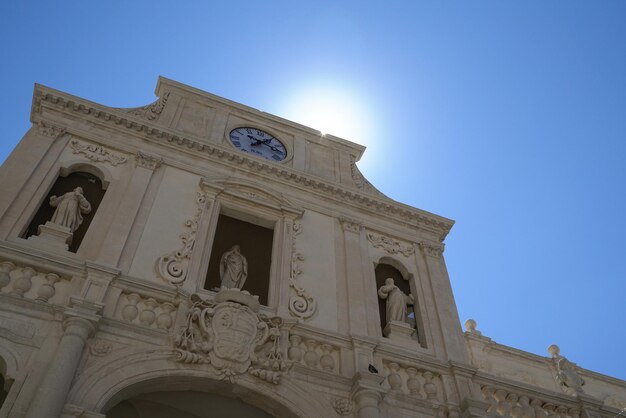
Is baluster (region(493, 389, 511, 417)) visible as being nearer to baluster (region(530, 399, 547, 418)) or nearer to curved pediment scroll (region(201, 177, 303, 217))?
baluster (region(530, 399, 547, 418))

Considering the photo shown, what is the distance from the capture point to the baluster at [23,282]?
8.94m

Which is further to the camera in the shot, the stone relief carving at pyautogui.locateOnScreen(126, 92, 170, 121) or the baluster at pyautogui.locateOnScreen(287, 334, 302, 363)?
the stone relief carving at pyautogui.locateOnScreen(126, 92, 170, 121)

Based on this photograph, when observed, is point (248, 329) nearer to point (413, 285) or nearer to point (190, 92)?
point (413, 285)

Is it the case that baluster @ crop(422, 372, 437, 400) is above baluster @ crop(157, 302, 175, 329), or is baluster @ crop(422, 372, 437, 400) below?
below

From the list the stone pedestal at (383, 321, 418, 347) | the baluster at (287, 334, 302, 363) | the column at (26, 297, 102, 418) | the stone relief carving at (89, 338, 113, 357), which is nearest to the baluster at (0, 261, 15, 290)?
the column at (26, 297, 102, 418)

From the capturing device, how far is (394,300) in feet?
40.9

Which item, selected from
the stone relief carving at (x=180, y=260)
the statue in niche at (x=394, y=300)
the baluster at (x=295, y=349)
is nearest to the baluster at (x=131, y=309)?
the stone relief carving at (x=180, y=260)

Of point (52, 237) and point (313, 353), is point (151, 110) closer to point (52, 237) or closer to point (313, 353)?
point (52, 237)

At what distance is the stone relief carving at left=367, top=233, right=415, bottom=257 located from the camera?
13.8m

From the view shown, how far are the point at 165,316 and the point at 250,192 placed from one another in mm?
4294

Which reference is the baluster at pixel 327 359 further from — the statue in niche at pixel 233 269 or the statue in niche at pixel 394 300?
the statue in niche at pixel 233 269

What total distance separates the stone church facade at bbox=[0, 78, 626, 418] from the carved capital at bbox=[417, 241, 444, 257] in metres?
0.04

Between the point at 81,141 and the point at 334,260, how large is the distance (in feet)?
20.5

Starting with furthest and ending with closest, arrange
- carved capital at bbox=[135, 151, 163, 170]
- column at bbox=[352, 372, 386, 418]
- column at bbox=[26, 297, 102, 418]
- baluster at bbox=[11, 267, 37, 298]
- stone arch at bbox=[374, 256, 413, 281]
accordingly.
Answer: stone arch at bbox=[374, 256, 413, 281] → carved capital at bbox=[135, 151, 163, 170] → column at bbox=[352, 372, 386, 418] → baluster at bbox=[11, 267, 37, 298] → column at bbox=[26, 297, 102, 418]
